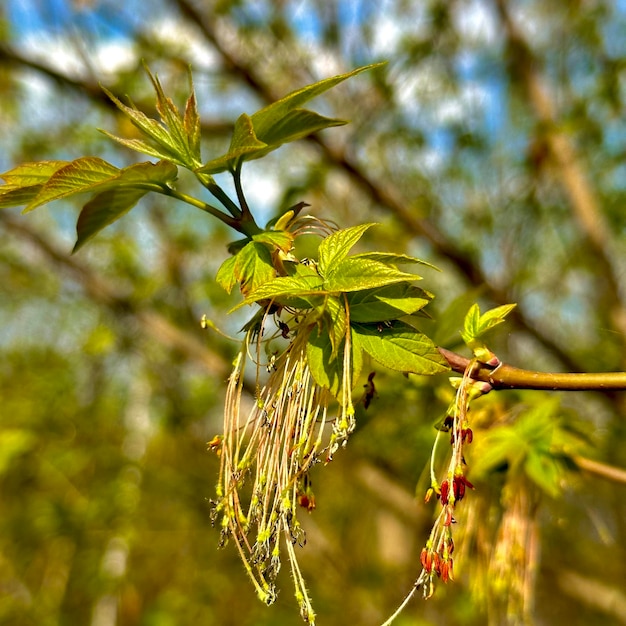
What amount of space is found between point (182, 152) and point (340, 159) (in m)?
1.10

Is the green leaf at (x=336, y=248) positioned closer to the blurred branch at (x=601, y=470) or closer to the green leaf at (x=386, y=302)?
the green leaf at (x=386, y=302)

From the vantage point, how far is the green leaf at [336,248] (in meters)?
0.45

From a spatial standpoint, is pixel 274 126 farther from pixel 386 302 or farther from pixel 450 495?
pixel 450 495

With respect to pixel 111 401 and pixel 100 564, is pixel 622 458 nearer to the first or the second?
pixel 100 564

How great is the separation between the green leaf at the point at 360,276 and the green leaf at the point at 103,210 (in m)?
0.17

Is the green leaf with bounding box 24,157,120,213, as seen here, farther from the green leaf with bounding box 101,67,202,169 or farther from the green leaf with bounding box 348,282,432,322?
the green leaf with bounding box 348,282,432,322

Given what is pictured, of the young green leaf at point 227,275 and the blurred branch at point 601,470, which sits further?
the blurred branch at point 601,470

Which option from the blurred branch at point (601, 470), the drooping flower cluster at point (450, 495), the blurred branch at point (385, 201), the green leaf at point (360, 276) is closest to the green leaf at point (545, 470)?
the blurred branch at point (601, 470)

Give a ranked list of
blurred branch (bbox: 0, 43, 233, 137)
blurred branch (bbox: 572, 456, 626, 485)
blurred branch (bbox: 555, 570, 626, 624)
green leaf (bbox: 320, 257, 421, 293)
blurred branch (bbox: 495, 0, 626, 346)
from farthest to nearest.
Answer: blurred branch (bbox: 495, 0, 626, 346), blurred branch (bbox: 555, 570, 626, 624), blurred branch (bbox: 0, 43, 233, 137), blurred branch (bbox: 572, 456, 626, 485), green leaf (bbox: 320, 257, 421, 293)

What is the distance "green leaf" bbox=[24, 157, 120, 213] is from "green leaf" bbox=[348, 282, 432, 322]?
196 mm

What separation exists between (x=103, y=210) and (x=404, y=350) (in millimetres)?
263

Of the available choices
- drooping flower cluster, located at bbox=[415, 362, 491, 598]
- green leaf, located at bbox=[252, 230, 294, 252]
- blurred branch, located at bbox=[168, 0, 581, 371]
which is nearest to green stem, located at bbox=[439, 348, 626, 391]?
drooping flower cluster, located at bbox=[415, 362, 491, 598]

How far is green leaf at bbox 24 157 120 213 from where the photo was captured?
1.42 feet

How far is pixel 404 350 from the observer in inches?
17.5
